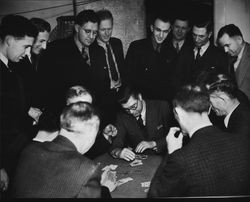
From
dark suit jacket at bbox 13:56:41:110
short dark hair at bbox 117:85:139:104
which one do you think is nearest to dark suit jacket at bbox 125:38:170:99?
short dark hair at bbox 117:85:139:104

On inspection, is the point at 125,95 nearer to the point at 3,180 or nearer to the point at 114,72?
the point at 114,72

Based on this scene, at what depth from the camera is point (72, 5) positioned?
339 cm

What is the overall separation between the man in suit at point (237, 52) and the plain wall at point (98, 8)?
3.49 feet

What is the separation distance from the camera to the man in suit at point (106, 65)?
11.5 feet

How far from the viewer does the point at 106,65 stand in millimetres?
3625

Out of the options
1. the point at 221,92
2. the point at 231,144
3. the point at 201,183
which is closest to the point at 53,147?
the point at 201,183

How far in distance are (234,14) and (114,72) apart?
62.2 inches

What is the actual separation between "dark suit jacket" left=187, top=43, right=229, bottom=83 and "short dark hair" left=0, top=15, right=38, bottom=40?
6.10ft

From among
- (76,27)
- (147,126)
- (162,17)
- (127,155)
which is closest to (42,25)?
(76,27)

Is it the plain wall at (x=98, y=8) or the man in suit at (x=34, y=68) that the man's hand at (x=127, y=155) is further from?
the plain wall at (x=98, y=8)

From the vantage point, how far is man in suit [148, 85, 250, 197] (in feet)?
5.63

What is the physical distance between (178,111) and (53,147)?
0.90 metres

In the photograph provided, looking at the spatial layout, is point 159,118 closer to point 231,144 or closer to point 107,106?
point 107,106

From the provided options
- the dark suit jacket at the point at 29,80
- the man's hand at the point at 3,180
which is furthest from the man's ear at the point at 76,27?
the man's hand at the point at 3,180
